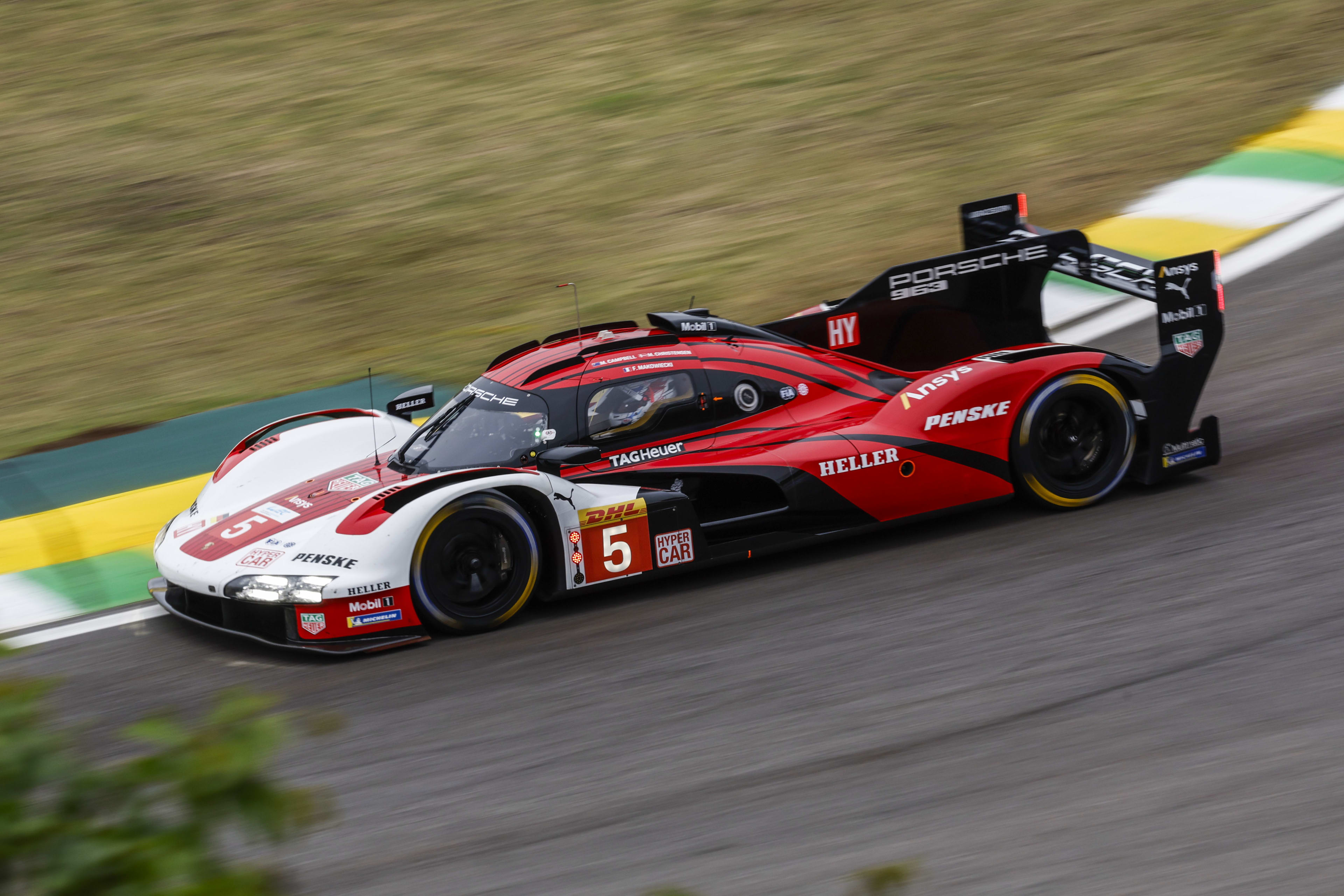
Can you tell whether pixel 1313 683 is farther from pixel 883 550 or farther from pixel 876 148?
pixel 876 148

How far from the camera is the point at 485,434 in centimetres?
707

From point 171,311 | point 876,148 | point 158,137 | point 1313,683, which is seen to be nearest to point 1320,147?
point 876,148

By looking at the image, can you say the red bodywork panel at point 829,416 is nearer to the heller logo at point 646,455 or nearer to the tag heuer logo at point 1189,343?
the heller logo at point 646,455

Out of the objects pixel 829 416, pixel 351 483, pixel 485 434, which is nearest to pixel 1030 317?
pixel 829 416

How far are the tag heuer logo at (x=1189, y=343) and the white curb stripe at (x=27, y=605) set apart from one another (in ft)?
21.0

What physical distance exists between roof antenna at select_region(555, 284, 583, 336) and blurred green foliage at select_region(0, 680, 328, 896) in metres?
5.69

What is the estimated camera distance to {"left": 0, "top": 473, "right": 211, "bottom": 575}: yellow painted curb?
26.6 ft

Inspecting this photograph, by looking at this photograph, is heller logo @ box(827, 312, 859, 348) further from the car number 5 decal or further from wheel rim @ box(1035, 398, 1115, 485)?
the car number 5 decal

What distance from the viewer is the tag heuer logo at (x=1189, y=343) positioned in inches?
304

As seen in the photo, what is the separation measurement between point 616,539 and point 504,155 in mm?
9045

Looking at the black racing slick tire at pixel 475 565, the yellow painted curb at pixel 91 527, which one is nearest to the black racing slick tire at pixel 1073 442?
the black racing slick tire at pixel 475 565

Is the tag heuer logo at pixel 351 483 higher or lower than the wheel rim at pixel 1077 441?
higher

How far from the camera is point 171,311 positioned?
12.0 m

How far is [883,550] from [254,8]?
15.0 meters
